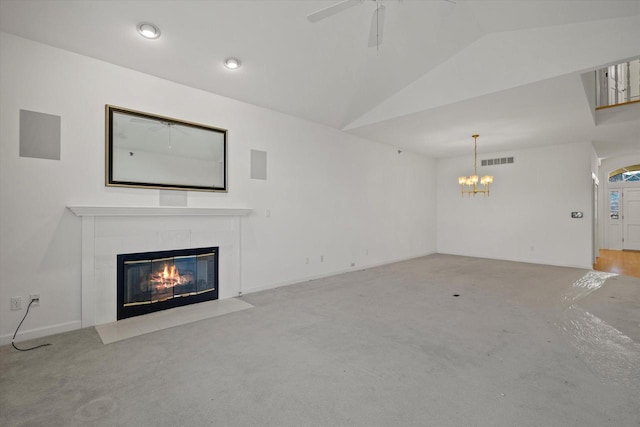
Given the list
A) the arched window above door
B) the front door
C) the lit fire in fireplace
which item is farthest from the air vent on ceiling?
the lit fire in fireplace

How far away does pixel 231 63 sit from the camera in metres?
3.78

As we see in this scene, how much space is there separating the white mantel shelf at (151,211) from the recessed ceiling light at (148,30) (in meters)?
1.89

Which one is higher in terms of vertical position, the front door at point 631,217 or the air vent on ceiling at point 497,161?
the air vent on ceiling at point 497,161

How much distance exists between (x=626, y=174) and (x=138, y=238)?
13.6 meters

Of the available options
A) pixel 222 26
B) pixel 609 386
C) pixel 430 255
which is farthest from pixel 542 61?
pixel 430 255

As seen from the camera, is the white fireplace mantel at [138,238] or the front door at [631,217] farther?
the front door at [631,217]

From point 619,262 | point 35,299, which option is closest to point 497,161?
point 619,262

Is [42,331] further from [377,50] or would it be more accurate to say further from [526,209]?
[526,209]

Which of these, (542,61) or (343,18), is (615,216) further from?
(343,18)

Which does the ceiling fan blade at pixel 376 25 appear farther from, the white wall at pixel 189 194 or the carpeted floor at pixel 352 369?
the carpeted floor at pixel 352 369

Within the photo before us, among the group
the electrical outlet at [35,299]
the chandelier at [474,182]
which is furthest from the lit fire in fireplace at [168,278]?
the chandelier at [474,182]

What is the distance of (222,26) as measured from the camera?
10.8 ft

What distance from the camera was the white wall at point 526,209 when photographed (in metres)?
6.83

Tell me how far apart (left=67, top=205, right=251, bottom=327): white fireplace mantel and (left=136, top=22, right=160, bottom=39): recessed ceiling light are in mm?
1890
